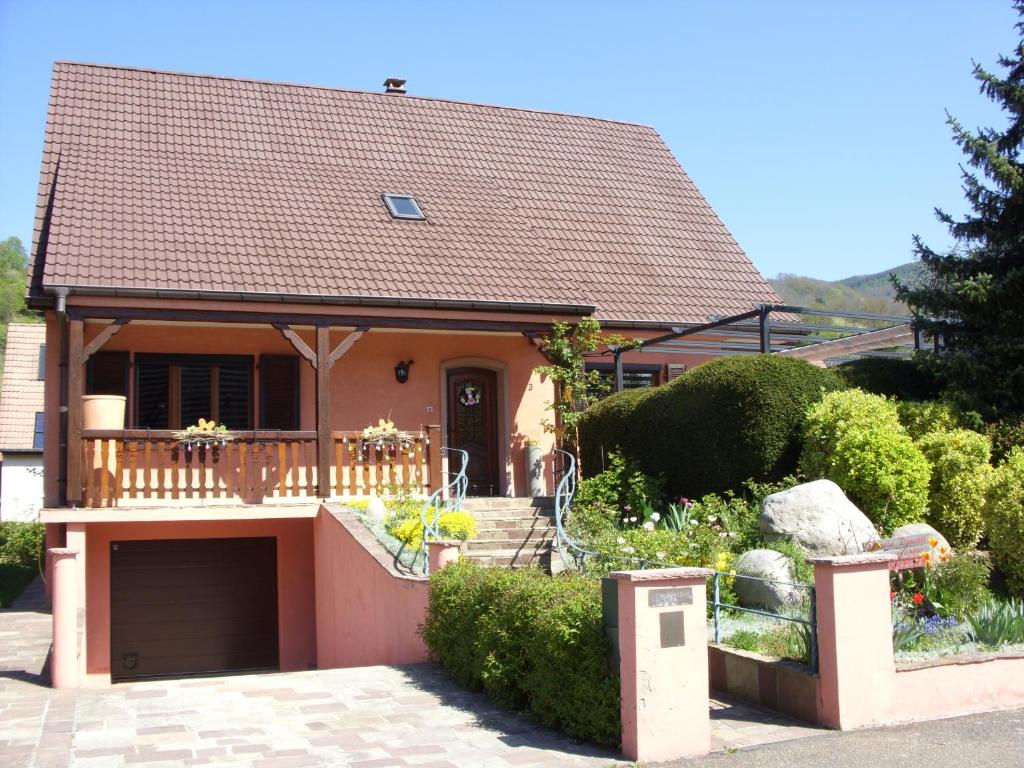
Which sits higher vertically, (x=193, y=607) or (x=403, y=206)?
(x=403, y=206)

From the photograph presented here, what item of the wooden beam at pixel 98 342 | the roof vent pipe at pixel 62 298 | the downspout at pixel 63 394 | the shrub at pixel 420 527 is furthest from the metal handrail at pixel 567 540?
the roof vent pipe at pixel 62 298

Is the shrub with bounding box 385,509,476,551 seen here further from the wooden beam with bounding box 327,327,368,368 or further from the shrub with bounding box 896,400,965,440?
the shrub with bounding box 896,400,965,440

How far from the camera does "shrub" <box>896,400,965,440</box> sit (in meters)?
11.8

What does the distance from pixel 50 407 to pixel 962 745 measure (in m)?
12.5

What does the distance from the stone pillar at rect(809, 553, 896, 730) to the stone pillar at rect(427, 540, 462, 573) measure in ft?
11.4

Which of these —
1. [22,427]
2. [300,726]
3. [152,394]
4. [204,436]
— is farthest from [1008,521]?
[22,427]

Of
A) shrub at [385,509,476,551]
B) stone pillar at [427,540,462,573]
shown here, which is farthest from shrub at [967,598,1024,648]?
shrub at [385,509,476,551]

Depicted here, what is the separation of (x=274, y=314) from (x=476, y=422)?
429cm

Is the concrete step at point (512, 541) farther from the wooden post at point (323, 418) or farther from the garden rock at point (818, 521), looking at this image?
the garden rock at point (818, 521)

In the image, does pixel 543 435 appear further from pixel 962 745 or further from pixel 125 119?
pixel 962 745

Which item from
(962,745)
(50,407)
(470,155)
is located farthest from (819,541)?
(470,155)

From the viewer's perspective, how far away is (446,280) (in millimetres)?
15781

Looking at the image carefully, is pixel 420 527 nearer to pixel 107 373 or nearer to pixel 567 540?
pixel 567 540

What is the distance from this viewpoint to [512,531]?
43.2 ft
